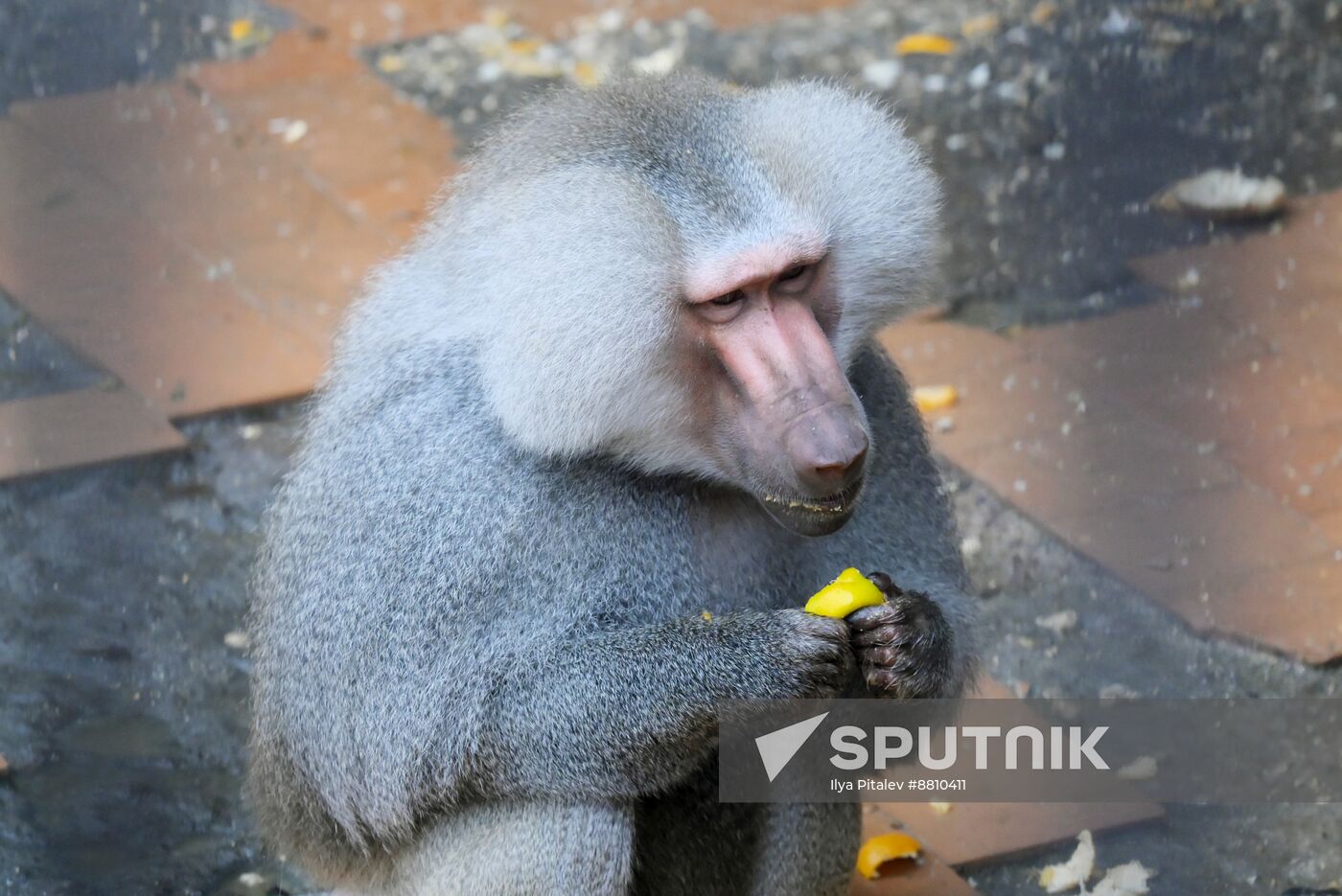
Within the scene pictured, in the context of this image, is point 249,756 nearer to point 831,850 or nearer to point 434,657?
point 434,657

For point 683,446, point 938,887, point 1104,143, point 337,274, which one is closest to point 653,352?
point 683,446

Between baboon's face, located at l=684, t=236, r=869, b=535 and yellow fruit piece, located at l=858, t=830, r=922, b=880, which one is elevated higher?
baboon's face, located at l=684, t=236, r=869, b=535

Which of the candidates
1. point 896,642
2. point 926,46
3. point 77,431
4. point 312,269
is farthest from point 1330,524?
point 77,431

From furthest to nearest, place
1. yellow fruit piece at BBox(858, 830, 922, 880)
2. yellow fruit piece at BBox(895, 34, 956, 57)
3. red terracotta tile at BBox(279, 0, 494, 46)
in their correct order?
red terracotta tile at BBox(279, 0, 494, 46) < yellow fruit piece at BBox(895, 34, 956, 57) < yellow fruit piece at BBox(858, 830, 922, 880)

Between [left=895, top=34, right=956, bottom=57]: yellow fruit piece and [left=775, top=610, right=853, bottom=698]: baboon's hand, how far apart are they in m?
3.96

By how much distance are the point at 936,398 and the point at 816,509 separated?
2121 mm

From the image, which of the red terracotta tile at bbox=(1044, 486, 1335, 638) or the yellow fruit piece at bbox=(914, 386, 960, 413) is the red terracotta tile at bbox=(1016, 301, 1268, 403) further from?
the red terracotta tile at bbox=(1044, 486, 1335, 638)

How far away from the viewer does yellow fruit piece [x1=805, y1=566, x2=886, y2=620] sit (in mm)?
2646

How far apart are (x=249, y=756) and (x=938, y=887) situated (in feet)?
4.09

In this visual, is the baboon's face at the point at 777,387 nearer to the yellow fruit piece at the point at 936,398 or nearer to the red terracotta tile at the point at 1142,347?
the yellow fruit piece at the point at 936,398

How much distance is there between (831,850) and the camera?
114 inches

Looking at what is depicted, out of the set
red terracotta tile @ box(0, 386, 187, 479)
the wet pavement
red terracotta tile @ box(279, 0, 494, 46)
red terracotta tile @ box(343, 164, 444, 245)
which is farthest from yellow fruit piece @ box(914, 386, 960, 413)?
red terracotta tile @ box(279, 0, 494, 46)

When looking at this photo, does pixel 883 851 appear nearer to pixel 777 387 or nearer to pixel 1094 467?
pixel 777 387

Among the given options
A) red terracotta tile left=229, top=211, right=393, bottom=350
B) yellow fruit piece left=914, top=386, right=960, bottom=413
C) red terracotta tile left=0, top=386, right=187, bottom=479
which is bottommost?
red terracotta tile left=0, top=386, right=187, bottom=479
